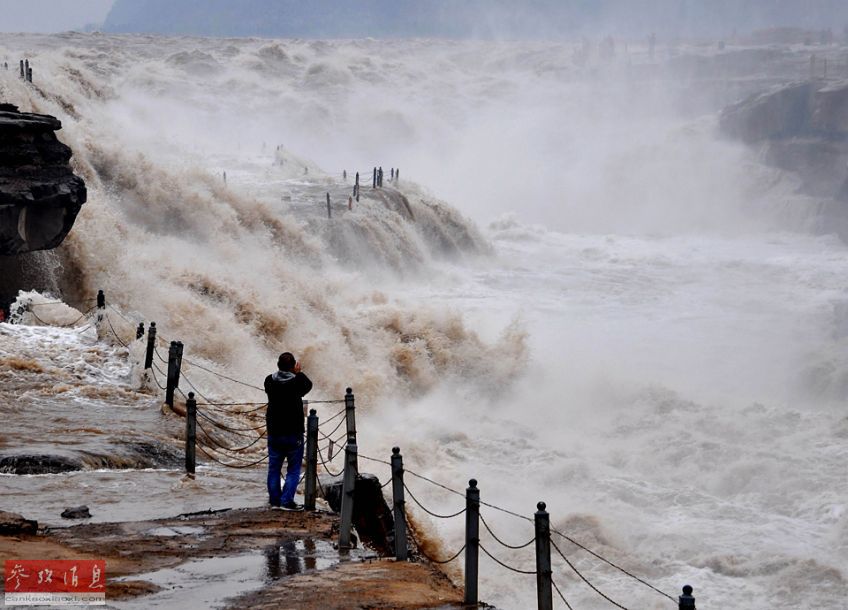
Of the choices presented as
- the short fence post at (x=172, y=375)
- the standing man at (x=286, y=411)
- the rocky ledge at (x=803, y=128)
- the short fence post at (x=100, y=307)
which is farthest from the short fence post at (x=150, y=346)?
the rocky ledge at (x=803, y=128)

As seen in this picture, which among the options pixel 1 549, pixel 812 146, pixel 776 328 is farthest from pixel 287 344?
pixel 812 146

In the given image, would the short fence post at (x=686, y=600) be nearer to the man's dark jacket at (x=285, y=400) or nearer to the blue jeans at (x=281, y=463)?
the man's dark jacket at (x=285, y=400)

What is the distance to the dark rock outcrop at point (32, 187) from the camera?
16.7 meters

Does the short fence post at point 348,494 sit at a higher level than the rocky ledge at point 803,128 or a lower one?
lower

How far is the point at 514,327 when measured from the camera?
25.6 metres

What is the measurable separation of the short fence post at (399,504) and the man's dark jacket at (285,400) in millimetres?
1425

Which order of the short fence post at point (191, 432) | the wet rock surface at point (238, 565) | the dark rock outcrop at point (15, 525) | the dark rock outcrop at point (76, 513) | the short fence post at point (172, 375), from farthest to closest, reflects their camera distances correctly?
the short fence post at point (172, 375) < the short fence post at point (191, 432) < the dark rock outcrop at point (76, 513) < the dark rock outcrop at point (15, 525) < the wet rock surface at point (238, 565)

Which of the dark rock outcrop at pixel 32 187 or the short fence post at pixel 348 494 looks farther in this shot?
the dark rock outcrop at pixel 32 187

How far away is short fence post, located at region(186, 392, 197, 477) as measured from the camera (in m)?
9.51

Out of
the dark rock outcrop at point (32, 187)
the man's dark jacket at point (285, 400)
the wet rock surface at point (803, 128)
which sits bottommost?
the man's dark jacket at point (285, 400)

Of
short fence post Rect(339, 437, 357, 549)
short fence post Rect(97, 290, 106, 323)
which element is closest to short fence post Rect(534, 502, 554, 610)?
short fence post Rect(339, 437, 357, 549)

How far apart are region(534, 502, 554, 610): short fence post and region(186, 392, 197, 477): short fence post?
4651mm

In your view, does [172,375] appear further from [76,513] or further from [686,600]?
[686,600]

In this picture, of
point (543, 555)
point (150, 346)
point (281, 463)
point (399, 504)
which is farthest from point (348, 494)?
point (150, 346)
